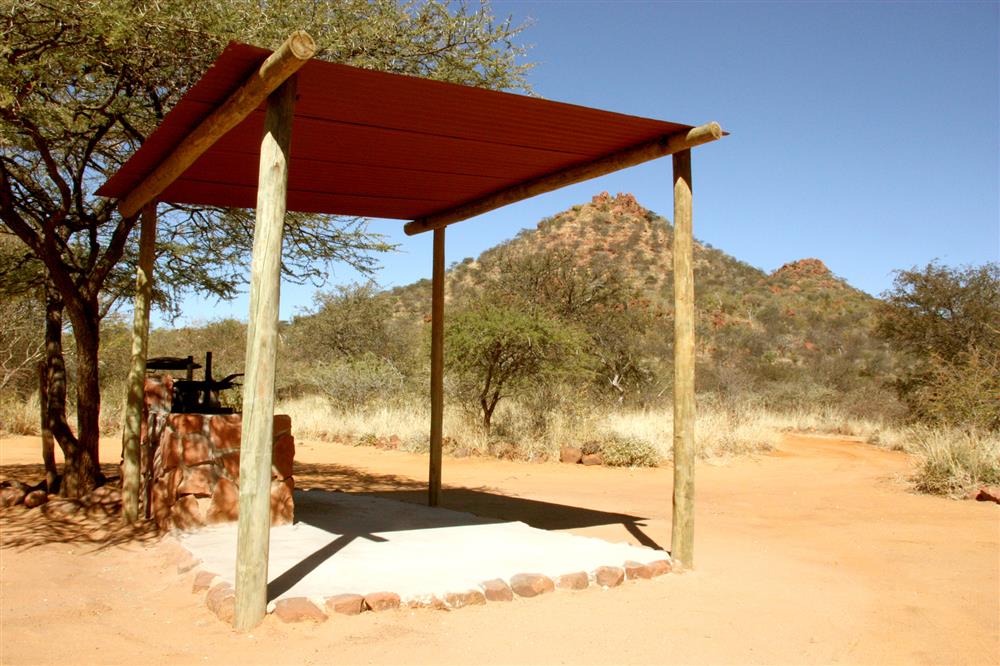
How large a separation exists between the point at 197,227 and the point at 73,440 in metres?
2.97

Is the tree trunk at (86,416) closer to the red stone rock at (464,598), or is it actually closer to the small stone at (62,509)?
the small stone at (62,509)

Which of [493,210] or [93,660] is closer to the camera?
[93,660]

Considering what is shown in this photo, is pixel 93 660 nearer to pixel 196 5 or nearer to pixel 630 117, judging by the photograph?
pixel 630 117

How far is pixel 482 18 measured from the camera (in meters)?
8.43

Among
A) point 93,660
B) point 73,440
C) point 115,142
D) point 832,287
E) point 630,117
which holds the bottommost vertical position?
point 93,660

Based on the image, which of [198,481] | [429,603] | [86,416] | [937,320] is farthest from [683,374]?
[937,320]

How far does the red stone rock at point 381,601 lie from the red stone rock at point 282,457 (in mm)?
2307

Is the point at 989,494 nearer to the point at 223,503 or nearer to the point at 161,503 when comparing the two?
the point at 223,503

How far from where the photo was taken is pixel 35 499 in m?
7.77

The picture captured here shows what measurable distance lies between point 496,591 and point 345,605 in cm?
87

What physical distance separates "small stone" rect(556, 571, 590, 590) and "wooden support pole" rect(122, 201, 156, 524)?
13.0 ft

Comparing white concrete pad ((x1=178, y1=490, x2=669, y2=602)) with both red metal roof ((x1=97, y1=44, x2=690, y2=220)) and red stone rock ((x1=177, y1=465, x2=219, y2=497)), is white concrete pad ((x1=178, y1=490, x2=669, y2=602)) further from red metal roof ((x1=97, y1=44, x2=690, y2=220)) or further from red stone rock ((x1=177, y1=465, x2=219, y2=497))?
red metal roof ((x1=97, y1=44, x2=690, y2=220))

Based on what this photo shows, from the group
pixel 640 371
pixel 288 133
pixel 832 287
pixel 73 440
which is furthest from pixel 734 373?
pixel 832 287

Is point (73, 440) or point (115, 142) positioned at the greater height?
point (115, 142)
